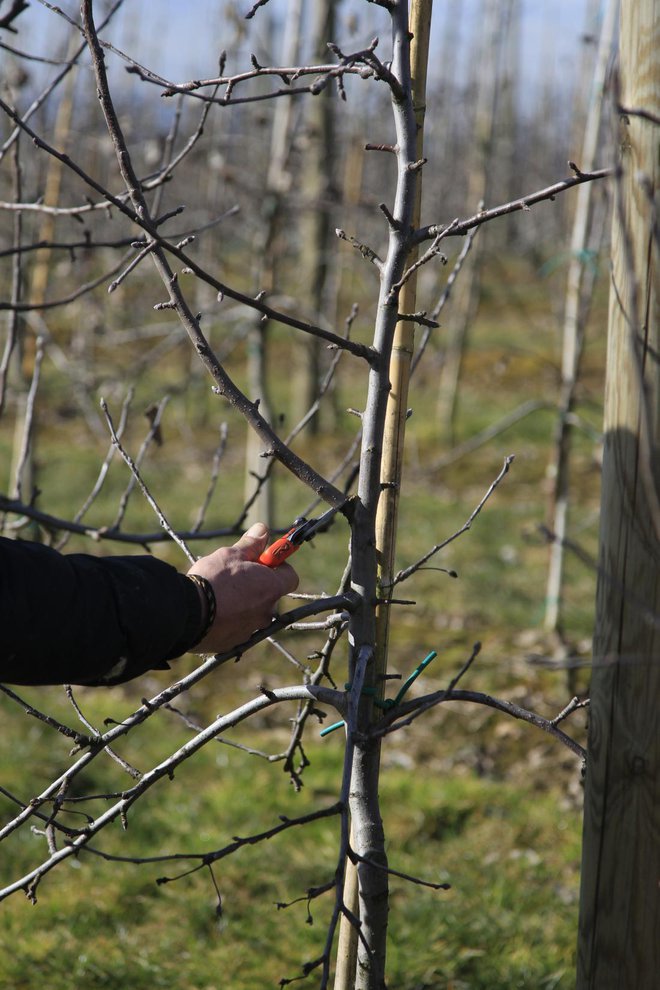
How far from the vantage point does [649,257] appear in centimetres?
151

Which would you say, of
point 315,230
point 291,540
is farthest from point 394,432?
point 315,230

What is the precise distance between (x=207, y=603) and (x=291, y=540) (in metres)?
0.23

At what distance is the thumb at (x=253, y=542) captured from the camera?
1812mm

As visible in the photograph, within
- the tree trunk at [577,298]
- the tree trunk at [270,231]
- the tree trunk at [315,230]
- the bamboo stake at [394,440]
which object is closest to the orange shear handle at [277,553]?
the bamboo stake at [394,440]

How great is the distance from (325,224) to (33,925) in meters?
8.62

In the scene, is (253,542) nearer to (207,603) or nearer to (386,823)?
(207,603)

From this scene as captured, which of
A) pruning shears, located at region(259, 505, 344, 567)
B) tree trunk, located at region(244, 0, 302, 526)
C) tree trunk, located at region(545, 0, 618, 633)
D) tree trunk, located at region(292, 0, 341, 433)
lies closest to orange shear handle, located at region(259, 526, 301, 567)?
pruning shears, located at region(259, 505, 344, 567)

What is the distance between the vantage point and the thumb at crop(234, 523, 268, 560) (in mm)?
1812

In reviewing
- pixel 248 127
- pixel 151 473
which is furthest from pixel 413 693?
pixel 248 127

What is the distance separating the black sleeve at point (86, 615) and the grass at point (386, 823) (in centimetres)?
73

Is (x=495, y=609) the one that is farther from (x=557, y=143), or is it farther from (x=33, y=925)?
(x=557, y=143)

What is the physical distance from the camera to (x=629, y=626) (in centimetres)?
158

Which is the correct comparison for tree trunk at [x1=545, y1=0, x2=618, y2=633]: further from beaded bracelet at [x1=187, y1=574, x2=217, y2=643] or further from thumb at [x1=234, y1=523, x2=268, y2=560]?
beaded bracelet at [x1=187, y1=574, x2=217, y2=643]

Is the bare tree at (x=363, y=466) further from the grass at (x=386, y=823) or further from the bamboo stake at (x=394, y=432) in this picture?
the grass at (x=386, y=823)
